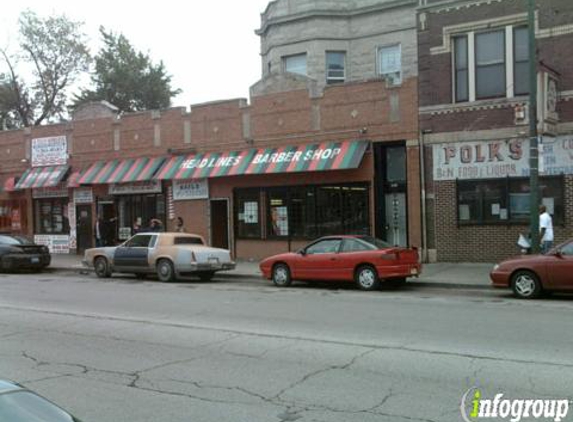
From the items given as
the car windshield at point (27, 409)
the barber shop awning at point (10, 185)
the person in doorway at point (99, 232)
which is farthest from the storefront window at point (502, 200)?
the barber shop awning at point (10, 185)

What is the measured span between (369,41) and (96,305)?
21.3 m

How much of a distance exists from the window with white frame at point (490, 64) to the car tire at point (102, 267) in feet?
39.7

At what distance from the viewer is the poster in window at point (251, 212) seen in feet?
78.5

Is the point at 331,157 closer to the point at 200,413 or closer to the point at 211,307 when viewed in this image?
the point at 211,307

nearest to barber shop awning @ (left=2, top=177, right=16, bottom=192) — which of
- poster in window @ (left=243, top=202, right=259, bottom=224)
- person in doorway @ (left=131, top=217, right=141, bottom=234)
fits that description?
person in doorway @ (left=131, top=217, right=141, bottom=234)

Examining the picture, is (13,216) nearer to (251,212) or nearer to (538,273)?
(251,212)

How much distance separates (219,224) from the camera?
2542 cm

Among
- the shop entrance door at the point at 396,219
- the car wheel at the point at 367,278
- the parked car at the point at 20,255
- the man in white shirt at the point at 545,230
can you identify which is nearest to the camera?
the car wheel at the point at 367,278

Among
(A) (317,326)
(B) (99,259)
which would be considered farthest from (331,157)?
(A) (317,326)

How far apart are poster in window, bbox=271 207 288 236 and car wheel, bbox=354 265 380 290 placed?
7.68 meters

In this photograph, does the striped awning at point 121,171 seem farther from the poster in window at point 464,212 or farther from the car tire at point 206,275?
the poster in window at point 464,212

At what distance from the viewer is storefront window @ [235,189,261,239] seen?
2389 centimetres

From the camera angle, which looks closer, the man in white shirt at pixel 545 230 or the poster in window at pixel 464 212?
the man in white shirt at pixel 545 230

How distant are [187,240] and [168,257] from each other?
0.91 metres
